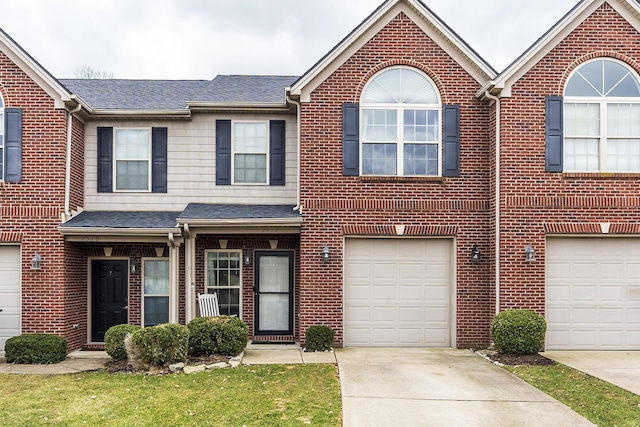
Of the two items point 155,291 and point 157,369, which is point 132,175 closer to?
point 155,291

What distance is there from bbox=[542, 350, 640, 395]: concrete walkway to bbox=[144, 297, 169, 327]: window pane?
8.30 metres

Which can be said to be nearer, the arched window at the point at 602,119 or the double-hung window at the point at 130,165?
the arched window at the point at 602,119

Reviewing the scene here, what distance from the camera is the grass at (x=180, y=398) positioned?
274 inches

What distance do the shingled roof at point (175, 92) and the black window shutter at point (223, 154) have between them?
2.27ft

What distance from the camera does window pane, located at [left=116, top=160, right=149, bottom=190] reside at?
42.2 ft

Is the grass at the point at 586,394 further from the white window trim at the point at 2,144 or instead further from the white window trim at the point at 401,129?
the white window trim at the point at 2,144

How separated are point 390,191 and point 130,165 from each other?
604cm

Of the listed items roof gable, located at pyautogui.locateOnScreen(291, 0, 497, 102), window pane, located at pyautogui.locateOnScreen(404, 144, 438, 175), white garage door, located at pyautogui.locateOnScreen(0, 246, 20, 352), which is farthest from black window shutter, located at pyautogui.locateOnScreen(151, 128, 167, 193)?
window pane, located at pyautogui.locateOnScreen(404, 144, 438, 175)

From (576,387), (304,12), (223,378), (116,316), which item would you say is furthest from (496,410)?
(304,12)

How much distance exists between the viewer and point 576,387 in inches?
334

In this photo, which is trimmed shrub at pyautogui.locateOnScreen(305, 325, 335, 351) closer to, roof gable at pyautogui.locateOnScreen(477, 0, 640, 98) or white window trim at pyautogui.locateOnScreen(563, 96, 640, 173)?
roof gable at pyautogui.locateOnScreen(477, 0, 640, 98)

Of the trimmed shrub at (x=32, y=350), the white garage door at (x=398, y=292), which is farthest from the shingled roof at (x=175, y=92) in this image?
the trimmed shrub at (x=32, y=350)

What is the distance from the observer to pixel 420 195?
11766mm

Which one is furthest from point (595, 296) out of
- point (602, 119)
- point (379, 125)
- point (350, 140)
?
point (350, 140)
